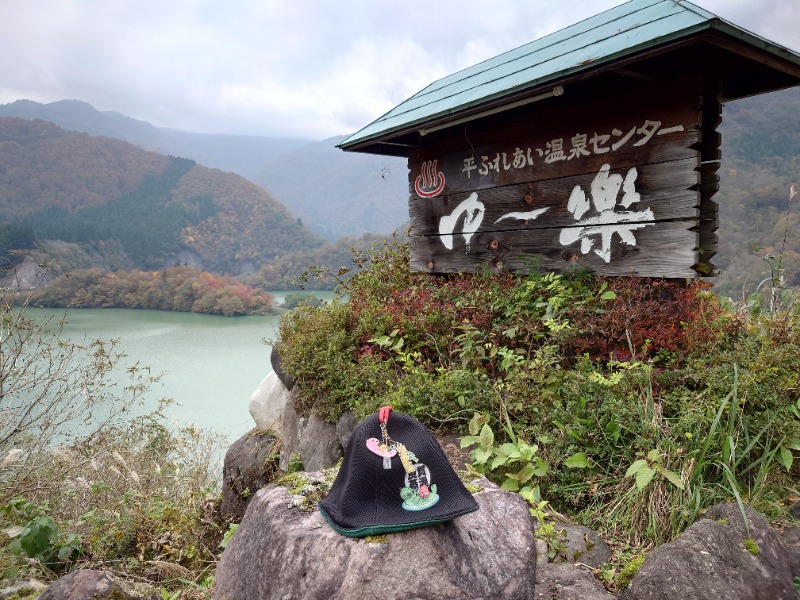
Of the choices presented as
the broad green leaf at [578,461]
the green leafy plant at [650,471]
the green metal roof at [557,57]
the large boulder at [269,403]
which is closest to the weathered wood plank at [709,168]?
the green metal roof at [557,57]

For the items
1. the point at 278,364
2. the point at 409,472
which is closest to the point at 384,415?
the point at 409,472

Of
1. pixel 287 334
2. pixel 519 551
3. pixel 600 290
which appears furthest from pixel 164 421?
pixel 519 551

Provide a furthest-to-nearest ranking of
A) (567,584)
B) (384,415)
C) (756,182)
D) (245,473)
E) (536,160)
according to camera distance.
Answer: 1. (756,182)
2. (245,473)
3. (536,160)
4. (567,584)
5. (384,415)

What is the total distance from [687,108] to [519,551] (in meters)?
4.06

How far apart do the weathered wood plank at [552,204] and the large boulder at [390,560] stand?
345 centimetres

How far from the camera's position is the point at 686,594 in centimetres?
183

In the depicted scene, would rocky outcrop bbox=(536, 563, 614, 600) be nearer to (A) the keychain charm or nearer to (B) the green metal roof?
(A) the keychain charm

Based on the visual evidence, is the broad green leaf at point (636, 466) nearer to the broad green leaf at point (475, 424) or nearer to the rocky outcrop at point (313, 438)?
the broad green leaf at point (475, 424)

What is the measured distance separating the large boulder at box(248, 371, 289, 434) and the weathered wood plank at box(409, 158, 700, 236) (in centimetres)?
307

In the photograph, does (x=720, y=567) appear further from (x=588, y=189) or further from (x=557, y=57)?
(x=557, y=57)

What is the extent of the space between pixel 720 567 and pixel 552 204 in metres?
3.88

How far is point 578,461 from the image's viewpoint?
3.10 metres

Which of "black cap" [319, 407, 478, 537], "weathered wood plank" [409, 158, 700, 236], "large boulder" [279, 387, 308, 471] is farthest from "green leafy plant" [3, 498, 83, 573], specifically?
"weathered wood plank" [409, 158, 700, 236]

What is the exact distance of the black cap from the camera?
1782mm
